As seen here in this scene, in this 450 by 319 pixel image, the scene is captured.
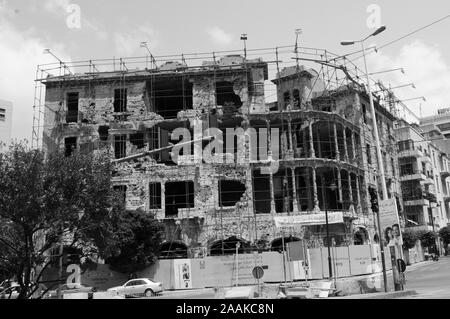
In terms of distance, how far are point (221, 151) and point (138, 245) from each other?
35.0 feet

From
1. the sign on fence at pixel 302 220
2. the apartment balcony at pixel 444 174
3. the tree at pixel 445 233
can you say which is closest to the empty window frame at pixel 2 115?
the sign on fence at pixel 302 220

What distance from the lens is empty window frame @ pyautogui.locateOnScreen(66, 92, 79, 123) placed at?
41.9 meters

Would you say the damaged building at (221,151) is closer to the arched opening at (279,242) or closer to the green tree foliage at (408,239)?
the arched opening at (279,242)

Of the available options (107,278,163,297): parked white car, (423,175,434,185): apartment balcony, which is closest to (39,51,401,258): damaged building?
(107,278,163,297): parked white car

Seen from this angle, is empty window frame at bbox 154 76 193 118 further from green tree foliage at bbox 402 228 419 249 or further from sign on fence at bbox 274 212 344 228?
green tree foliage at bbox 402 228 419 249

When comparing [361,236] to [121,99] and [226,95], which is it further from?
[121,99]

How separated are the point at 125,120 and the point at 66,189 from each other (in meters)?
23.5

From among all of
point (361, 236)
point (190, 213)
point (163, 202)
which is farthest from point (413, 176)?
point (163, 202)

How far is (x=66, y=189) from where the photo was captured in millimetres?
17375

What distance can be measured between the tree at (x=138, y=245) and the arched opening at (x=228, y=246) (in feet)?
15.5

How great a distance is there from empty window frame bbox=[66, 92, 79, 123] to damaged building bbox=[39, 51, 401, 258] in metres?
0.18

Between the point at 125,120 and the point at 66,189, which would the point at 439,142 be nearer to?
the point at 125,120

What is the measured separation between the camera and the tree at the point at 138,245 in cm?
3322
